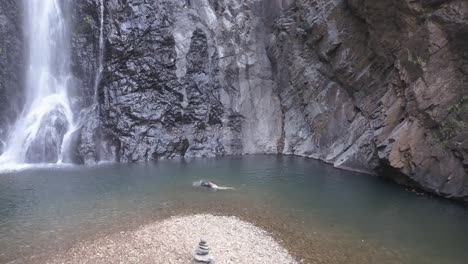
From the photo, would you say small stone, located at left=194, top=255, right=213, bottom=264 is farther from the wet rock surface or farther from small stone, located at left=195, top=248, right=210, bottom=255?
the wet rock surface

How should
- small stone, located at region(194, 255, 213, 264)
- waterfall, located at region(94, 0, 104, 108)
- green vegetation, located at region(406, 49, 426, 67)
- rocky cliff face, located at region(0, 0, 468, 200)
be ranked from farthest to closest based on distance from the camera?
waterfall, located at region(94, 0, 104, 108)
rocky cliff face, located at region(0, 0, 468, 200)
green vegetation, located at region(406, 49, 426, 67)
small stone, located at region(194, 255, 213, 264)

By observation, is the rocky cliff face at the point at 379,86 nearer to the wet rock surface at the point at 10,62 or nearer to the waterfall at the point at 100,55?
the waterfall at the point at 100,55

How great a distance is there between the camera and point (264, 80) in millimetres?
40469

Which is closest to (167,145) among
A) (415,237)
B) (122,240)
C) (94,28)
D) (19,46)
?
(94,28)

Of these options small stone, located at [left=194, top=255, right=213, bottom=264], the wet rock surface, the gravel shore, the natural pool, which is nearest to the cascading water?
the wet rock surface

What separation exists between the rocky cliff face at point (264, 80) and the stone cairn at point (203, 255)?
635 inches

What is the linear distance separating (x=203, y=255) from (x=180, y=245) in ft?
5.70

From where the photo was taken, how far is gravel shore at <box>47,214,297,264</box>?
41.9 ft

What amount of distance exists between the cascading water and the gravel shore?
2027cm

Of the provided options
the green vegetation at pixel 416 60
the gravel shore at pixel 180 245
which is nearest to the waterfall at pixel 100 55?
the gravel shore at pixel 180 245

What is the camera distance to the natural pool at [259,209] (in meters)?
14.5

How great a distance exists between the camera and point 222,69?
39406mm

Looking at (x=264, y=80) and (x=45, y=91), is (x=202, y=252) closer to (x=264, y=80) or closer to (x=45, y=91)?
(x=45, y=91)

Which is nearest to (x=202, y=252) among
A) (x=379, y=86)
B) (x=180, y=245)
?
(x=180, y=245)
